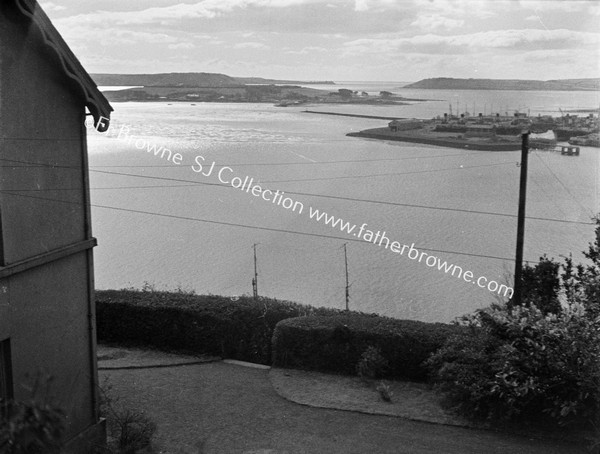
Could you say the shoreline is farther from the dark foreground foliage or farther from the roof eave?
the roof eave

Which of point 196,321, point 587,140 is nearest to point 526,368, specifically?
point 196,321

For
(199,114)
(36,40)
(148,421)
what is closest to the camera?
(36,40)

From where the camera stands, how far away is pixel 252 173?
27734 millimetres

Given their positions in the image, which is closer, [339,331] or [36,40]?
[36,40]

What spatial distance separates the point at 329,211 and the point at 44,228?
17910 mm

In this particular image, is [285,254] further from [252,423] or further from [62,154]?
[62,154]

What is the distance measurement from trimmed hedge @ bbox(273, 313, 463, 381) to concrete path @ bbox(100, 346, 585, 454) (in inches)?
31.7

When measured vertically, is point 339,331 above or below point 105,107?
below

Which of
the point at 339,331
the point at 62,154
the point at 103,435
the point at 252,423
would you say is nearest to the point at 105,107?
the point at 62,154

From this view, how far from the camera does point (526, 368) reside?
7980mm

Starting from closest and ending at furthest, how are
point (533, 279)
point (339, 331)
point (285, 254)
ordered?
point (339, 331)
point (533, 279)
point (285, 254)

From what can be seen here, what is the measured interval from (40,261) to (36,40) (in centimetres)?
185

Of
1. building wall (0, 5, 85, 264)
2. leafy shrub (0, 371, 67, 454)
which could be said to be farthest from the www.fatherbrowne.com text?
leafy shrub (0, 371, 67, 454)

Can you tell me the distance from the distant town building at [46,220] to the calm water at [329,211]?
30.5 feet
